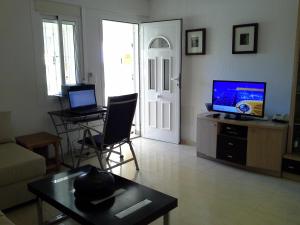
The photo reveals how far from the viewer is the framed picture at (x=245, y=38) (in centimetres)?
372

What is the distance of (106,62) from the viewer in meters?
6.20

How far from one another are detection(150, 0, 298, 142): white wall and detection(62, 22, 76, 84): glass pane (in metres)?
1.62

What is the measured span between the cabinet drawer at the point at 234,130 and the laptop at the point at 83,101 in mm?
1678

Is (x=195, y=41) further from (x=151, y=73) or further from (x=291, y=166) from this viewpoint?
(x=291, y=166)

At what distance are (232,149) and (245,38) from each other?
153cm

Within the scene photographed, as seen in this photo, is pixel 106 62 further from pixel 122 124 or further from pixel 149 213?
pixel 149 213

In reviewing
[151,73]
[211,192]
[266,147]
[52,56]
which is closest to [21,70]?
[52,56]

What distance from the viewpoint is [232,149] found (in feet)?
11.8

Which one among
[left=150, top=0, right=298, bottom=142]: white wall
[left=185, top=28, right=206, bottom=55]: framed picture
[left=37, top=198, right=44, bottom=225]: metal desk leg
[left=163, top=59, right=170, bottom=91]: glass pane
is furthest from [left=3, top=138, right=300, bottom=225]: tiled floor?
[left=185, top=28, right=206, bottom=55]: framed picture

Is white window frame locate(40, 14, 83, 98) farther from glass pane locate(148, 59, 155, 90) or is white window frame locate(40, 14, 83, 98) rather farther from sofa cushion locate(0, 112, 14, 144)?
glass pane locate(148, 59, 155, 90)

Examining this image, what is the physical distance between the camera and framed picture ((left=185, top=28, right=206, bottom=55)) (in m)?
4.23

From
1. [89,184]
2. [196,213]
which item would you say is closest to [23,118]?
[89,184]

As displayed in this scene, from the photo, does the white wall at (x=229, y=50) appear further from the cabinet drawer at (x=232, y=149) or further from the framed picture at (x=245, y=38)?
the cabinet drawer at (x=232, y=149)

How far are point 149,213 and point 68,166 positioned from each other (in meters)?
2.19
